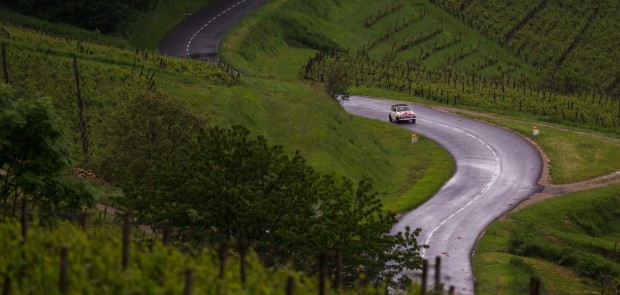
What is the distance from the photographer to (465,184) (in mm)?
65188

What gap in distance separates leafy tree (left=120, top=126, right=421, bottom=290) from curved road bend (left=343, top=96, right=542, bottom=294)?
5.77m

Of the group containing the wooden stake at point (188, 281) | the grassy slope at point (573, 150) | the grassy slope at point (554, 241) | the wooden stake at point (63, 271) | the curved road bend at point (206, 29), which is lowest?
the grassy slope at point (554, 241)

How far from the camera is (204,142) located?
37.7 m

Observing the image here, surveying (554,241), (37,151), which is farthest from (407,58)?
(37,151)

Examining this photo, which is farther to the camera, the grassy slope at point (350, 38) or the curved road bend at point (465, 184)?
the grassy slope at point (350, 38)

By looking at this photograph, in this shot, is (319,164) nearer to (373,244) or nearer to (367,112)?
(373,244)

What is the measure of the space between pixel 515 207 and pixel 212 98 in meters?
20.4

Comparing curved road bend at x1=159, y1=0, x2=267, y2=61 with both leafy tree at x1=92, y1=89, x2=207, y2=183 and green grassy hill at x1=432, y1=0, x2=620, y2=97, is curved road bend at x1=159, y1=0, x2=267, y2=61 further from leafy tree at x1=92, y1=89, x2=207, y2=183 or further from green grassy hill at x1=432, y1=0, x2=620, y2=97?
leafy tree at x1=92, y1=89, x2=207, y2=183

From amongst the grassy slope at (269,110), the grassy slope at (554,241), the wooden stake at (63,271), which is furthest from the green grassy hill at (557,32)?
the wooden stake at (63,271)

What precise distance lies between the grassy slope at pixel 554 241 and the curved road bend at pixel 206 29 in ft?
123

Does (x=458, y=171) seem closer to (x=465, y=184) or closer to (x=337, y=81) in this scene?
(x=465, y=184)

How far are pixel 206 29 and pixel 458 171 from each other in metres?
38.3

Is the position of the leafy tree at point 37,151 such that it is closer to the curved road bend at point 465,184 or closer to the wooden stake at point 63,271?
the wooden stake at point 63,271

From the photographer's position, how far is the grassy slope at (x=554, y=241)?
47.3 metres
